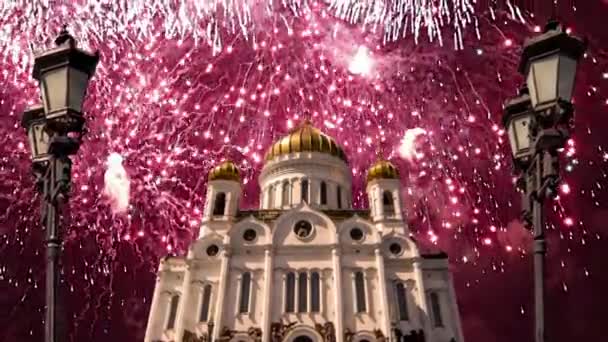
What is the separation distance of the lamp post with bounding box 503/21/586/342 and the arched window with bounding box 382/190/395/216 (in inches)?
1095

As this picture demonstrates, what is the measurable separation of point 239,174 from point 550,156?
3113 centimetres

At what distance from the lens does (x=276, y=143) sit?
133 ft

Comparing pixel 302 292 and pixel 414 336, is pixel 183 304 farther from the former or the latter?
pixel 414 336

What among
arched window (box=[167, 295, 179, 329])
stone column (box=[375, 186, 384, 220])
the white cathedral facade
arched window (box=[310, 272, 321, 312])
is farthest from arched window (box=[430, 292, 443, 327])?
arched window (box=[167, 295, 179, 329])

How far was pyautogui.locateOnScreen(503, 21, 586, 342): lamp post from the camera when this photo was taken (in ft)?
Result: 23.2

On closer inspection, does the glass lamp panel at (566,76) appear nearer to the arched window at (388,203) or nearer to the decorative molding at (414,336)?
the decorative molding at (414,336)

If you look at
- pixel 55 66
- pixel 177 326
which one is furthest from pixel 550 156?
pixel 177 326

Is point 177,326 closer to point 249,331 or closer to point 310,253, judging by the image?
point 249,331

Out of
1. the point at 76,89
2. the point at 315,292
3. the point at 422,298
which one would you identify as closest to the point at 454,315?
the point at 422,298

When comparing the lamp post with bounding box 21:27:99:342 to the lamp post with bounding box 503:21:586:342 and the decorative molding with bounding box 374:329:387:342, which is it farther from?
the decorative molding with bounding box 374:329:387:342

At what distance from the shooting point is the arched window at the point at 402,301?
30458 mm

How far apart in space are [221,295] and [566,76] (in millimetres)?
25260

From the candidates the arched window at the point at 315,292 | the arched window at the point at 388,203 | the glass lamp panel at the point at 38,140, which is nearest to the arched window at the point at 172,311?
the arched window at the point at 315,292

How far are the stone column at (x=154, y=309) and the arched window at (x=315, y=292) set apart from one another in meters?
8.31
